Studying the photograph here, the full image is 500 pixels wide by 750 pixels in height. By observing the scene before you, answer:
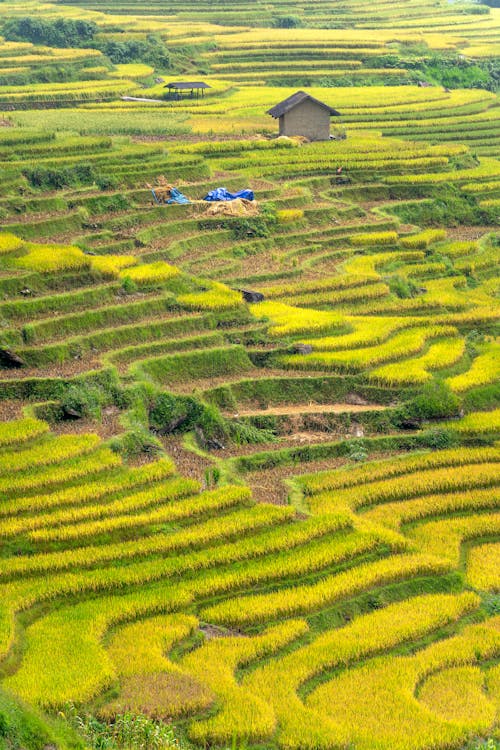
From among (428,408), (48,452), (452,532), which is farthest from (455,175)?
(48,452)

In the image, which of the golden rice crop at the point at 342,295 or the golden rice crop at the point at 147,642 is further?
the golden rice crop at the point at 342,295

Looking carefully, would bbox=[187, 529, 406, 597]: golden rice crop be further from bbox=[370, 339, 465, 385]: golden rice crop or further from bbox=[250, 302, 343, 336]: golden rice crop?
bbox=[250, 302, 343, 336]: golden rice crop

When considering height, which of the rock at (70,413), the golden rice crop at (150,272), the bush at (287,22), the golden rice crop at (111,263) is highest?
the bush at (287,22)

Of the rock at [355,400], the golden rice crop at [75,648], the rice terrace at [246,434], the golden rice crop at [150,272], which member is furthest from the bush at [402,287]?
the golden rice crop at [75,648]

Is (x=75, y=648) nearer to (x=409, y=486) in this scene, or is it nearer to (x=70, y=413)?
(x=70, y=413)

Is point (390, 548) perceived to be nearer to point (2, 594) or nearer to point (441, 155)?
point (2, 594)

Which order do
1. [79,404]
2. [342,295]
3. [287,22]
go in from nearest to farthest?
[79,404] → [342,295] → [287,22]

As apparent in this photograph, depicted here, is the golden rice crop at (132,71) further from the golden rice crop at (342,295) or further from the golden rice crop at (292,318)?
the golden rice crop at (292,318)

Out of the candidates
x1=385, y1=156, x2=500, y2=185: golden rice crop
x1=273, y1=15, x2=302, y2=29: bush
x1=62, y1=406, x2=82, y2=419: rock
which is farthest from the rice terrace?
x1=273, y1=15, x2=302, y2=29: bush
